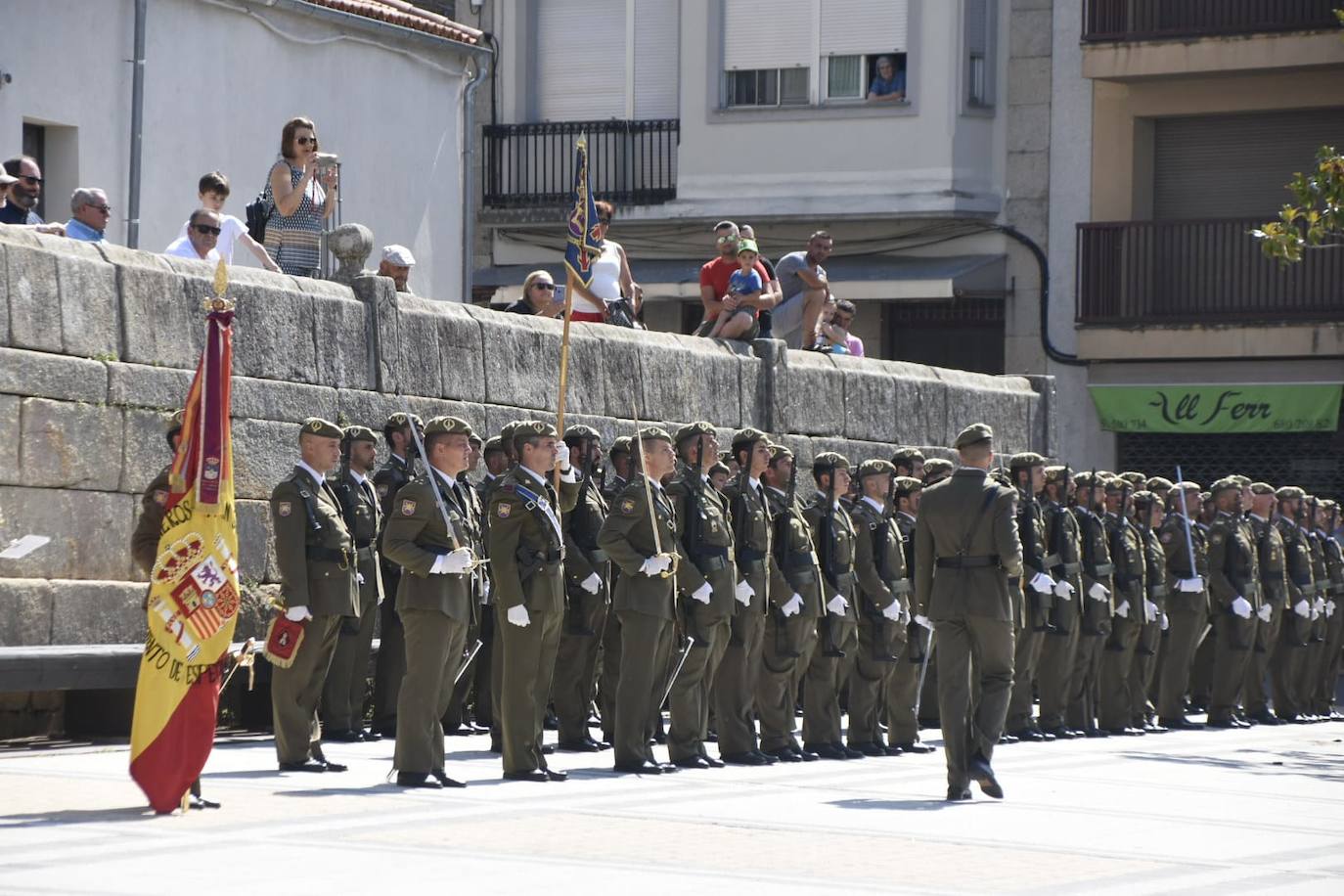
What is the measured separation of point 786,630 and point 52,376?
13.7ft

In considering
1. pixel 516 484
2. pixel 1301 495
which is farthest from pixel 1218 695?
pixel 516 484

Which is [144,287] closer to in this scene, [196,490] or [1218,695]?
[196,490]

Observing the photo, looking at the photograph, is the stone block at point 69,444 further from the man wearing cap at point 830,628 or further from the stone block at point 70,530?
the man wearing cap at point 830,628

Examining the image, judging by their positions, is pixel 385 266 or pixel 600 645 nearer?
pixel 600 645

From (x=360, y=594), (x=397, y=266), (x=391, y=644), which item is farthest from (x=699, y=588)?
(x=397, y=266)

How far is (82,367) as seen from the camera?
511 inches

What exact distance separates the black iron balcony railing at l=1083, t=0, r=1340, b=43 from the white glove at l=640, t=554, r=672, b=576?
610 inches

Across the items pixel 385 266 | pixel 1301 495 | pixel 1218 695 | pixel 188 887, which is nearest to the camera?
pixel 188 887

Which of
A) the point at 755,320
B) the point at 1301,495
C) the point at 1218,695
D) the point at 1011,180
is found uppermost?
the point at 1011,180

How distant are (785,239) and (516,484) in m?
15.9

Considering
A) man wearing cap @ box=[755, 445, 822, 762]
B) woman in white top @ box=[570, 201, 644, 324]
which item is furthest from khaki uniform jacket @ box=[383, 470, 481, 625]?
woman in white top @ box=[570, 201, 644, 324]

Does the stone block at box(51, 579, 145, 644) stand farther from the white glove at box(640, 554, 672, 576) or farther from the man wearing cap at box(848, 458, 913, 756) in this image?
the man wearing cap at box(848, 458, 913, 756)

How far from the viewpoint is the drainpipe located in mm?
18594

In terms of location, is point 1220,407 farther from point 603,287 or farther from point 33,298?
point 33,298
